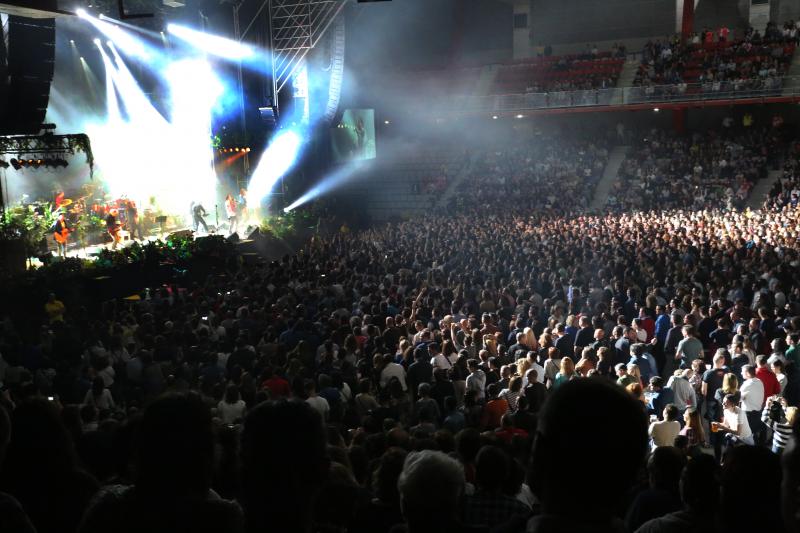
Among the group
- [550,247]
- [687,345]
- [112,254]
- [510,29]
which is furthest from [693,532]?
[510,29]

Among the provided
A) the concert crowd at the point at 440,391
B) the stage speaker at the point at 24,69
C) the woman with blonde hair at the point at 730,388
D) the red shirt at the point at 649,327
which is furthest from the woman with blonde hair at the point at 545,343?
the stage speaker at the point at 24,69

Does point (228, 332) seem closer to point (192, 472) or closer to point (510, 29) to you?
point (192, 472)

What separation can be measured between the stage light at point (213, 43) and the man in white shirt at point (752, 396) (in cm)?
1989

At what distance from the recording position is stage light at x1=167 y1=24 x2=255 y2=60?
73.8ft

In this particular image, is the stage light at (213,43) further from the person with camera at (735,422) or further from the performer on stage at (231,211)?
the person with camera at (735,422)

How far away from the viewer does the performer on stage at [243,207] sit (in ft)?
76.5

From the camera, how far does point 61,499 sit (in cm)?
269

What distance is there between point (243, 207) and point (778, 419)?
753 inches

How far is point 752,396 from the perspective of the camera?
6.93m

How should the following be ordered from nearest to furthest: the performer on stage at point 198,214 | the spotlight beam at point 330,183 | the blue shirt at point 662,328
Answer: the blue shirt at point 662,328, the performer on stage at point 198,214, the spotlight beam at point 330,183

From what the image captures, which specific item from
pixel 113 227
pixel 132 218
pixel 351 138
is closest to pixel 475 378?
pixel 113 227

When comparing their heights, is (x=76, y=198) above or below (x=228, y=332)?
above

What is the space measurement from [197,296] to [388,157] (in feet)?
68.6

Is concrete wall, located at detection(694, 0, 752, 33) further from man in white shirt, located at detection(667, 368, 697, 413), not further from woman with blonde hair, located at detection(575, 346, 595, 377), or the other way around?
man in white shirt, located at detection(667, 368, 697, 413)
